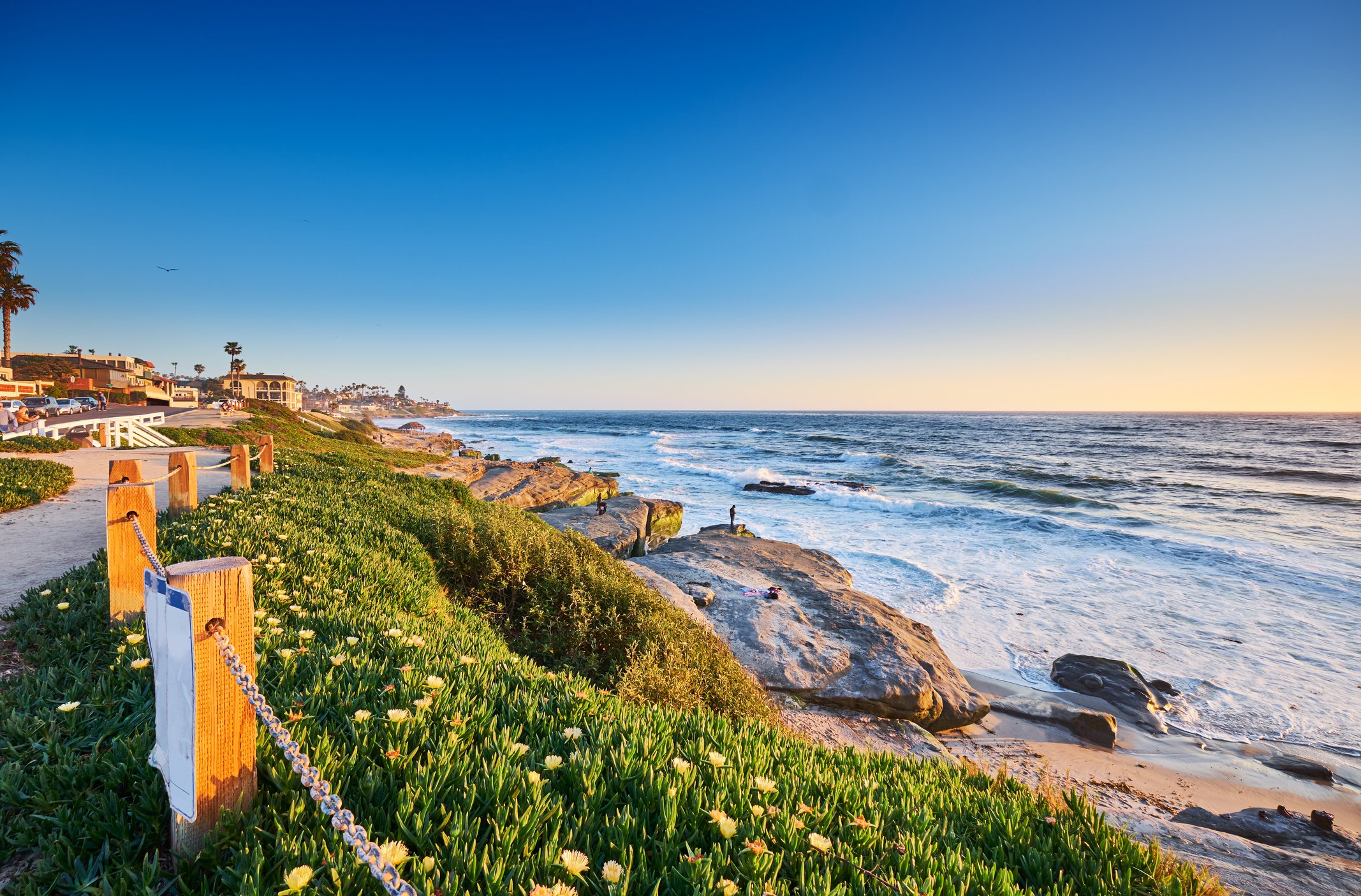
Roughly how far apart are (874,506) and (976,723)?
19.8 m

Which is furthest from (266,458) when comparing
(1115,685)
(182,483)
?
(1115,685)

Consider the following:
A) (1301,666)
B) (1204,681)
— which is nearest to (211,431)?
(1204,681)

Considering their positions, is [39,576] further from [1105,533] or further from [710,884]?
[1105,533]

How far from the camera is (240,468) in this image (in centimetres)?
825

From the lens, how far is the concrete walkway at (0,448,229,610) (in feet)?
18.9

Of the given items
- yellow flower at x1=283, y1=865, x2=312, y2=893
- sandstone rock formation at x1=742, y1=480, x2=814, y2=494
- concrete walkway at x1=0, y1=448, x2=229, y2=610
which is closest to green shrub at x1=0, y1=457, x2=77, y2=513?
concrete walkway at x1=0, y1=448, x2=229, y2=610

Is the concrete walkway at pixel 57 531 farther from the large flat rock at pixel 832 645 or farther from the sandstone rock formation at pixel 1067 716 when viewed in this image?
the sandstone rock formation at pixel 1067 716

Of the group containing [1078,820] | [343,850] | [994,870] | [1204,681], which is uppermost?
[343,850]

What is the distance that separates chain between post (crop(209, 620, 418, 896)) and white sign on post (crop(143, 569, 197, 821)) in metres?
0.09

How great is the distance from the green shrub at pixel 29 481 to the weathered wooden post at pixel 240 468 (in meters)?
4.11

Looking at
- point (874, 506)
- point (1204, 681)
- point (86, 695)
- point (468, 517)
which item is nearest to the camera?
point (86, 695)

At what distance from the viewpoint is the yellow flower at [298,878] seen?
5.12ft

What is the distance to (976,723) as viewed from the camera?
850cm

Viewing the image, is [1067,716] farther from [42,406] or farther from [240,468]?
[42,406]
